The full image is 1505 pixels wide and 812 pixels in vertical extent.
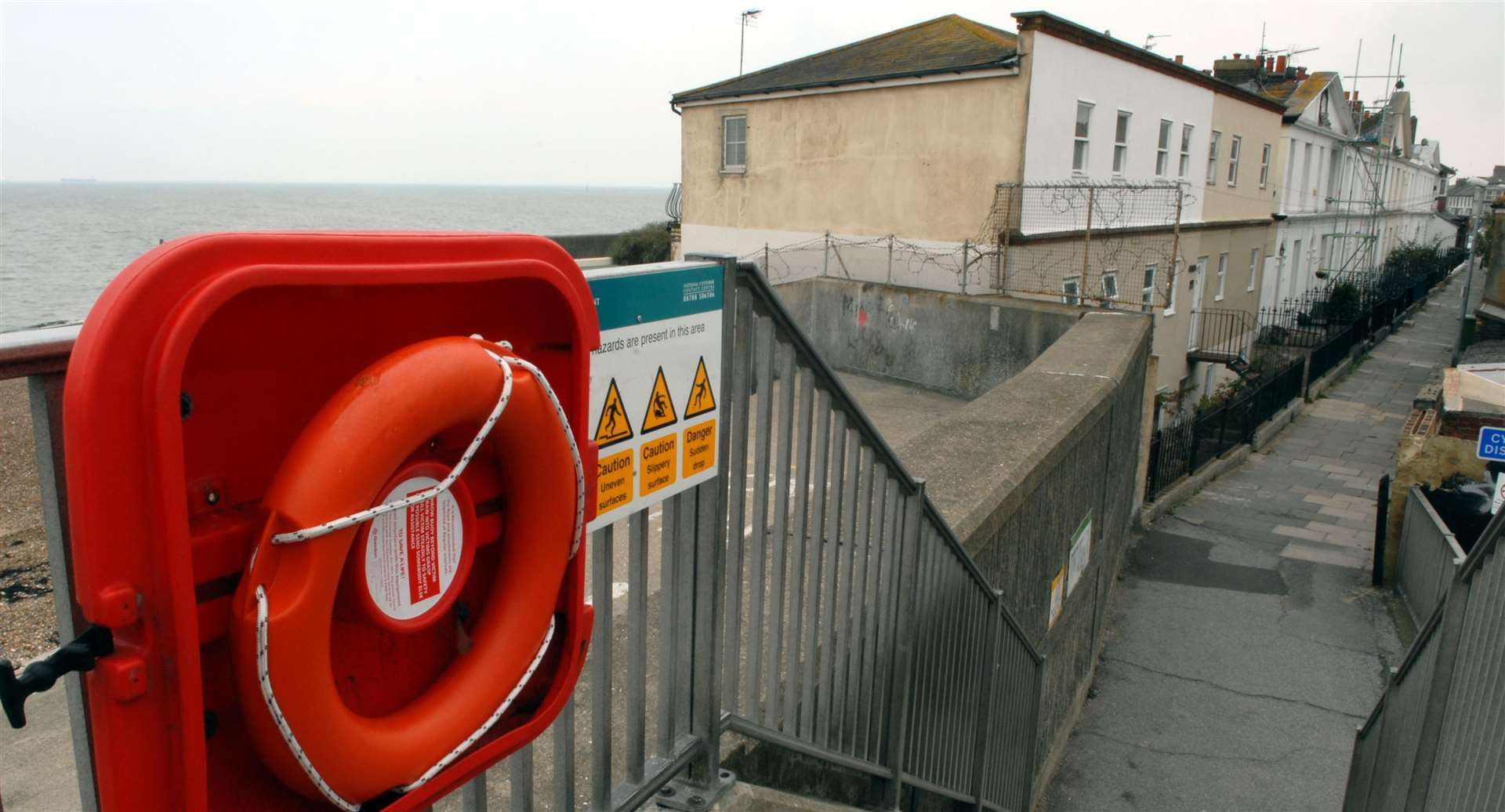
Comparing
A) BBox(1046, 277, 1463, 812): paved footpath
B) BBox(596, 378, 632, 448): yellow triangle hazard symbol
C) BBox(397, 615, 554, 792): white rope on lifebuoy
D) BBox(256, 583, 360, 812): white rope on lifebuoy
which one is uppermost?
BBox(596, 378, 632, 448): yellow triangle hazard symbol

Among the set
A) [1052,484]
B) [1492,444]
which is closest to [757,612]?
[1052,484]

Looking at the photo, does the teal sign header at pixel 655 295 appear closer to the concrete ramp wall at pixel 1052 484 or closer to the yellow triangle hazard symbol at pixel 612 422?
the yellow triangle hazard symbol at pixel 612 422

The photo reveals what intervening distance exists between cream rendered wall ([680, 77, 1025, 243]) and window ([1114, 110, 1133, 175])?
4075mm

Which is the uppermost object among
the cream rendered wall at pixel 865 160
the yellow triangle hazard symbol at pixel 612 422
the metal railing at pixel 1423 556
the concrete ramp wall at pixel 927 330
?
the cream rendered wall at pixel 865 160

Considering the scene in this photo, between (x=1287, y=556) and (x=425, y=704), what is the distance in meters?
15.1

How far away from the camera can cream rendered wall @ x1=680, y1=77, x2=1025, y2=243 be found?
54.0 ft

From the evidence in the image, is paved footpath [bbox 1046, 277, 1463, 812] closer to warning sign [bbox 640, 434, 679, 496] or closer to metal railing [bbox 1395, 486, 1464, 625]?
metal railing [bbox 1395, 486, 1464, 625]

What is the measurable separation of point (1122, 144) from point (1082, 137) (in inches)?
A: 77.5

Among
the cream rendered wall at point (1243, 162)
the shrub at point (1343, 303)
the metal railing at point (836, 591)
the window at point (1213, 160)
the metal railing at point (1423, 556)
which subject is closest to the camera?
the metal railing at point (836, 591)

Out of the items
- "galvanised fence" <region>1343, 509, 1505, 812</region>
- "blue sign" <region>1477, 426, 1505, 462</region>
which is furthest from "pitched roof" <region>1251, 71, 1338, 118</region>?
"galvanised fence" <region>1343, 509, 1505, 812</region>

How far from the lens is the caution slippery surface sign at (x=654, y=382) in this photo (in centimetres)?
200

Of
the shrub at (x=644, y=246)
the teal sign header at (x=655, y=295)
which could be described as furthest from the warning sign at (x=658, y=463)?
the shrub at (x=644, y=246)

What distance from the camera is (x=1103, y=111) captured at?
1811cm

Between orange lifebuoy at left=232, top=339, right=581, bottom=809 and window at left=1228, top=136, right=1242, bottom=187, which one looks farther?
window at left=1228, top=136, right=1242, bottom=187
